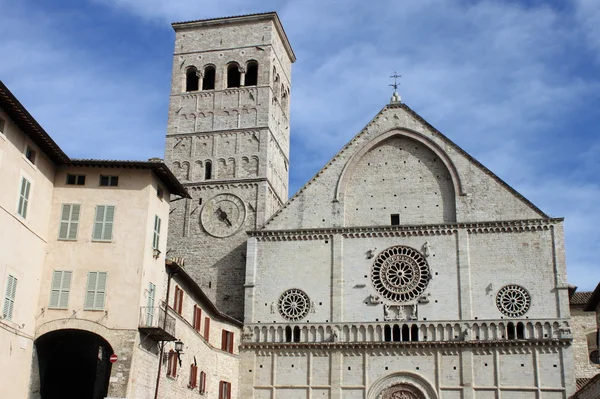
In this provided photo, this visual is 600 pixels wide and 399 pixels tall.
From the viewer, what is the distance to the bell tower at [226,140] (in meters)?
42.3

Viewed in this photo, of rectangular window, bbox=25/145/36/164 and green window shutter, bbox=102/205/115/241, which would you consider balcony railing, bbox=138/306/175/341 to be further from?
rectangular window, bbox=25/145/36/164

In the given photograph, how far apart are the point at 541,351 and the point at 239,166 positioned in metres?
18.5

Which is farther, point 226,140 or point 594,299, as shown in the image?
point 226,140

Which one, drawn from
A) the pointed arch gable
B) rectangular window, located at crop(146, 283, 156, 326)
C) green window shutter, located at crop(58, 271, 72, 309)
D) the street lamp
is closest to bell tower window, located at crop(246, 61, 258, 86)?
the pointed arch gable

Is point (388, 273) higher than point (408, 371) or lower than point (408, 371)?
higher

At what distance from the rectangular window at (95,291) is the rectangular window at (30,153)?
4.08 metres

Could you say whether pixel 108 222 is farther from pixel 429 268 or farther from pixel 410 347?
pixel 429 268

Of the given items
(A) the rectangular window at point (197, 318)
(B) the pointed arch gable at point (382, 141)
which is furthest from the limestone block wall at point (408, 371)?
(B) the pointed arch gable at point (382, 141)

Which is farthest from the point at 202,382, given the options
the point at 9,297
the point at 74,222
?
the point at 9,297

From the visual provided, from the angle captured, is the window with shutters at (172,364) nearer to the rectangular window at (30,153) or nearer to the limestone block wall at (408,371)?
the limestone block wall at (408,371)

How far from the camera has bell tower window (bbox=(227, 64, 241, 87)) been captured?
47500 mm

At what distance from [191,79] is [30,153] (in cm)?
2356

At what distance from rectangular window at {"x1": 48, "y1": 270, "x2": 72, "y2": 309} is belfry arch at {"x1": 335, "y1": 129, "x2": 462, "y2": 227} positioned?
16732mm

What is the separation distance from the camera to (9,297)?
23.7 meters
